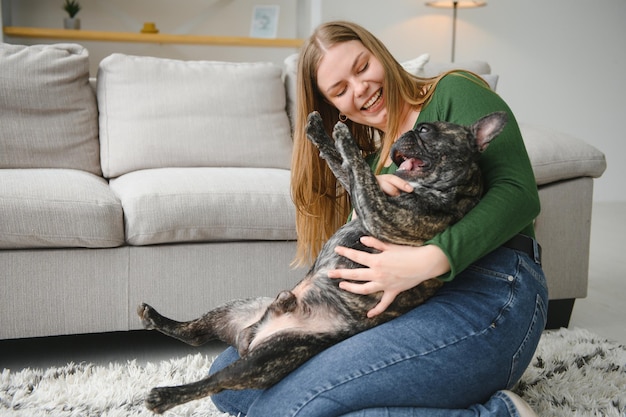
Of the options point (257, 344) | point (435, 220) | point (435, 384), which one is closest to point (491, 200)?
point (435, 220)

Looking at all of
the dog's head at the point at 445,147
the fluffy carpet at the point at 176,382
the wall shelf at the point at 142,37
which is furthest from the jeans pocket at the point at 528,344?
the wall shelf at the point at 142,37

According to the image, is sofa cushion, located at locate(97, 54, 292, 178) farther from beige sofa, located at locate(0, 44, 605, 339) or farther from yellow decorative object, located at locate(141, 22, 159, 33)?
yellow decorative object, located at locate(141, 22, 159, 33)

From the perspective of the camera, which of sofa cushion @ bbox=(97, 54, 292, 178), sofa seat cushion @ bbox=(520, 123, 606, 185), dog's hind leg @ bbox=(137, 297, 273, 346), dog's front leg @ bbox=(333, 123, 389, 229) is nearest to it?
dog's front leg @ bbox=(333, 123, 389, 229)

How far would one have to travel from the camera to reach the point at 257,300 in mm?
1868

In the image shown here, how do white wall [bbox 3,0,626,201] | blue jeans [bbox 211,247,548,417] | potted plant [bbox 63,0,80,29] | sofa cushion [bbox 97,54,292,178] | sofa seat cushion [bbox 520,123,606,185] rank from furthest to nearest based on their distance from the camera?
white wall [bbox 3,0,626,201] → potted plant [bbox 63,0,80,29] → sofa cushion [bbox 97,54,292,178] → sofa seat cushion [bbox 520,123,606,185] → blue jeans [bbox 211,247,548,417]

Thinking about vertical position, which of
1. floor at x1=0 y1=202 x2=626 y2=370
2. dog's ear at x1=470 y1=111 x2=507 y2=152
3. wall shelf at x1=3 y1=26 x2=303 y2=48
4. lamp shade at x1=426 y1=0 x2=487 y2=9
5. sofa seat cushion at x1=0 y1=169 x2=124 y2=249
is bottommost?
floor at x1=0 y1=202 x2=626 y2=370

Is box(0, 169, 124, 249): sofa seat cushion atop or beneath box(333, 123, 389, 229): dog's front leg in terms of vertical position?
beneath

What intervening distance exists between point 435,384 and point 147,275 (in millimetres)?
1330

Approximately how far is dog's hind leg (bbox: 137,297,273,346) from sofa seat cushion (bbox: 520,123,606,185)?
1465mm

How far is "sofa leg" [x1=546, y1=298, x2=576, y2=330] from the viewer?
299cm

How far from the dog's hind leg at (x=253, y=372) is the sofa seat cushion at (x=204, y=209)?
100 cm

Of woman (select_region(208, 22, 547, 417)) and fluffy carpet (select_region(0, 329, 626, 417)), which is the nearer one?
woman (select_region(208, 22, 547, 417))

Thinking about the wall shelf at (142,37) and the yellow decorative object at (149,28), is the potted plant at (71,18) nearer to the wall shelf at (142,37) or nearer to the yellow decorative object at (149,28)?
the wall shelf at (142,37)

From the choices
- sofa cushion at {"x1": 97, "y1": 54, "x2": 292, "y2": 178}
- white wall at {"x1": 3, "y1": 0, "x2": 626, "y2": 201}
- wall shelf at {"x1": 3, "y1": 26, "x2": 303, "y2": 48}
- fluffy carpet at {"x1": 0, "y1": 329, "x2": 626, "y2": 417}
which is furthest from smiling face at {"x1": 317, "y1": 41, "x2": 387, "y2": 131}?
white wall at {"x1": 3, "y1": 0, "x2": 626, "y2": 201}
